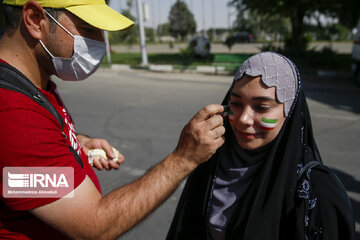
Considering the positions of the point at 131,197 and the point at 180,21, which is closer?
the point at 131,197

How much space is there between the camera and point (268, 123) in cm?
160

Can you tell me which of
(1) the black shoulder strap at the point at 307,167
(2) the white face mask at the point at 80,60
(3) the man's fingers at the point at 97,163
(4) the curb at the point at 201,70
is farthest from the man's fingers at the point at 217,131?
(4) the curb at the point at 201,70

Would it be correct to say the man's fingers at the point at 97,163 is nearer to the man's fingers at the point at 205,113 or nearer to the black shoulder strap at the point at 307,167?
the man's fingers at the point at 205,113

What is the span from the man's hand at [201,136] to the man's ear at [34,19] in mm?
817

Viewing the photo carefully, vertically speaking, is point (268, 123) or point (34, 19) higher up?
point (34, 19)

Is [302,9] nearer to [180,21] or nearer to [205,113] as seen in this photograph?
[205,113]

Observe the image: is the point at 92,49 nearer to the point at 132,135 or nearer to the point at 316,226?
the point at 316,226

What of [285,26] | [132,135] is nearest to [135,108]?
[132,135]

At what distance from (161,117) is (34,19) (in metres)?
5.16

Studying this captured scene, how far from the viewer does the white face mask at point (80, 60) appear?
1.56 metres

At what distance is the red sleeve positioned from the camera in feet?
3.58

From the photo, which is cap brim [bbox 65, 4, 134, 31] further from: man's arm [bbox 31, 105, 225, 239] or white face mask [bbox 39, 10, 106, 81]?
man's arm [bbox 31, 105, 225, 239]

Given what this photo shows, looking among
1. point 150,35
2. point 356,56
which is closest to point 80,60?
point 356,56

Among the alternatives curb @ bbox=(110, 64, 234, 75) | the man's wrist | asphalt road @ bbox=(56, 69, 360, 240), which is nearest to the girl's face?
the man's wrist
